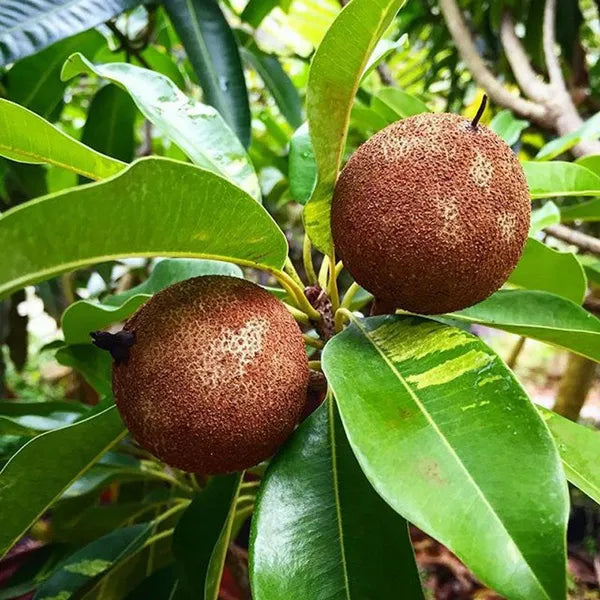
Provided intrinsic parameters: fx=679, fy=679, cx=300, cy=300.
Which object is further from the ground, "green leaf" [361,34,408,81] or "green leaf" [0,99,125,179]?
"green leaf" [361,34,408,81]

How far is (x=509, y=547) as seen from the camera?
36 cm

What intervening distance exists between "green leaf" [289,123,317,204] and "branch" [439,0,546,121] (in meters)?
0.75

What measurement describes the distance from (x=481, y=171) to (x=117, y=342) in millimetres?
273

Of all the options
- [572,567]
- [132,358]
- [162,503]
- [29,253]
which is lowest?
[572,567]

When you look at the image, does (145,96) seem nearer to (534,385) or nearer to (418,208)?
(418,208)

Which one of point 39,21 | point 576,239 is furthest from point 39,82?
point 576,239

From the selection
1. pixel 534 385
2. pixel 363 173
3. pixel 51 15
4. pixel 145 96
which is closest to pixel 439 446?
pixel 363 173

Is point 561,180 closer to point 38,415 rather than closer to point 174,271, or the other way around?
point 174,271

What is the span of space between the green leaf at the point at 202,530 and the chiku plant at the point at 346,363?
0.23 ft

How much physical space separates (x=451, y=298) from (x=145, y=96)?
0.32m

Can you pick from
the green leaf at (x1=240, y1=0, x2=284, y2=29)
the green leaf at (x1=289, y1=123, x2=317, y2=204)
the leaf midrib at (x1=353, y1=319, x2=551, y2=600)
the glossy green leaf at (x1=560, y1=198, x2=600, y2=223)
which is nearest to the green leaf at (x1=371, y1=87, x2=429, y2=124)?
the green leaf at (x1=240, y1=0, x2=284, y2=29)

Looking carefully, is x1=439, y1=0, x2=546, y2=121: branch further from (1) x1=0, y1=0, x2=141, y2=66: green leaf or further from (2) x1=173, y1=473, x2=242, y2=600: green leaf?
(2) x1=173, y1=473, x2=242, y2=600: green leaf

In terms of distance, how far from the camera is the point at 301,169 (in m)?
0.65

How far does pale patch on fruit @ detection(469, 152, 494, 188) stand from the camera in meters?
0.46
